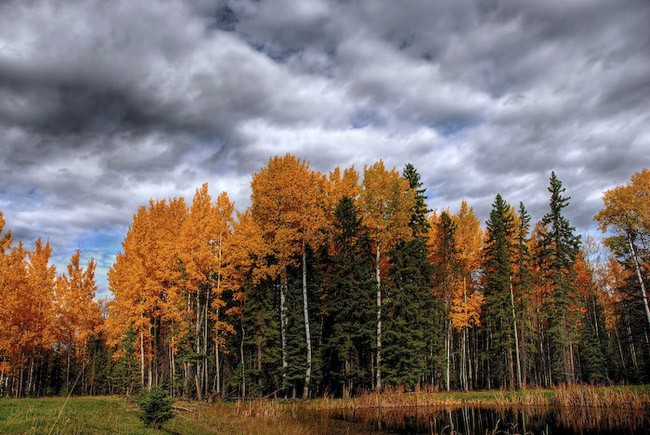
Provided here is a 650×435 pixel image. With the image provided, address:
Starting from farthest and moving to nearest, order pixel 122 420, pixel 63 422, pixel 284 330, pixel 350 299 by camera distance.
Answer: pixel 350 299, pixel 284 330, pixel 122 420, pixel 63 422

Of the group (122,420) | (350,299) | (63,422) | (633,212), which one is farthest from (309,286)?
(633,212)

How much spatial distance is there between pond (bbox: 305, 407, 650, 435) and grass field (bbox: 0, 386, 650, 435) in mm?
829

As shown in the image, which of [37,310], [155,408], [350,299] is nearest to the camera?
[155,408]

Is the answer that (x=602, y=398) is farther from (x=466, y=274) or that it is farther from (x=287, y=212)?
(x=287, y=212)

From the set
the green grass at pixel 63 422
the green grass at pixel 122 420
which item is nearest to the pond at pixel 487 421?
the green grass at pixel 122 420

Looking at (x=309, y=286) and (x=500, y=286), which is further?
(x=500, y=286)

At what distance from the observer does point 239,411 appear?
20266 millimetres

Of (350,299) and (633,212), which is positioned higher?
(633,212)

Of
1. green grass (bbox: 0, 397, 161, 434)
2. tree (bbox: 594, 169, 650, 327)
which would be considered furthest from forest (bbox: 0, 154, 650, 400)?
green grass (bbox: 0, 397, 161, 434)

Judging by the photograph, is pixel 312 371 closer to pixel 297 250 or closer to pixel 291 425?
pixel 297 250

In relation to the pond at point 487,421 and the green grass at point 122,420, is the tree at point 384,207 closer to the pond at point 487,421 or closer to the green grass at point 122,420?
the pond at point 487,421

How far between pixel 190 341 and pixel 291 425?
12883mm

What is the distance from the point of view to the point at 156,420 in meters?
13.4

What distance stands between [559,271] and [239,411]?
3373 centimetres
